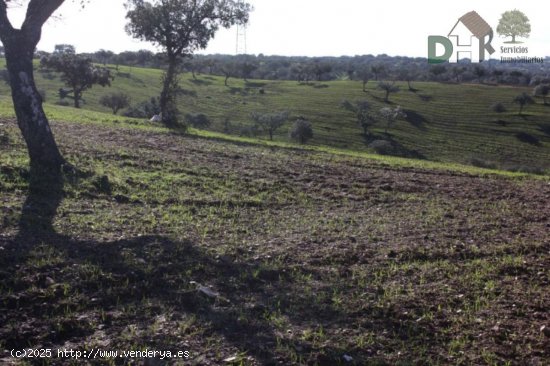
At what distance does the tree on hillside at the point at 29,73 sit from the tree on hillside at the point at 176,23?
12.6 m

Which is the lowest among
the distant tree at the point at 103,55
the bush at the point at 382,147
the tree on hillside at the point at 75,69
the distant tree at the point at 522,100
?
the bush at the point at 382,147

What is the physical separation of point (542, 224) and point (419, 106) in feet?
218

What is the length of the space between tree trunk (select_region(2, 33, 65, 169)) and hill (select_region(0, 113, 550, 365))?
623 millimetres

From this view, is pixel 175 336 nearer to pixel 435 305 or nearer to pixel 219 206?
pixel 435 305

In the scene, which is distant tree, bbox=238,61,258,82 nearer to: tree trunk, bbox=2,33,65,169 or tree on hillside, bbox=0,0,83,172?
tree on hillside, bbox=0,0,83,172

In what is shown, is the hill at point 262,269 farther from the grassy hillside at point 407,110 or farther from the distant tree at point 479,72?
the distant tree at point 479,72

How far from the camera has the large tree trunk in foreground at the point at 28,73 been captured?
9422mm

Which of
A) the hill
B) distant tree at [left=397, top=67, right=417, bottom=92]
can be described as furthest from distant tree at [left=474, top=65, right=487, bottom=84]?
the hill

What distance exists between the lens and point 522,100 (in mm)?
66875

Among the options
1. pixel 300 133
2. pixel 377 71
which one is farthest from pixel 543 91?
pixel 300 133

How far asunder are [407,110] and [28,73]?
2518 inches

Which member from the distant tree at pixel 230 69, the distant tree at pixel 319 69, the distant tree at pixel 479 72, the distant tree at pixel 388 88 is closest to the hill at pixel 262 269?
the distant tree at pixel 388 88

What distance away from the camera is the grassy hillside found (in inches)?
2090

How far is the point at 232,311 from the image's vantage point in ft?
16.2
